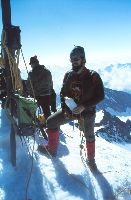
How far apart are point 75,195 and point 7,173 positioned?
5.78 ft

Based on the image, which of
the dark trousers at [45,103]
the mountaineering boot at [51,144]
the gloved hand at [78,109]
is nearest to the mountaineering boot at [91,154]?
the mountaineering boot at [51,144]

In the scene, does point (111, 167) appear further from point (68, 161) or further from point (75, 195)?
point (75, 195)

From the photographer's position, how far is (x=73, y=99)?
320 inches

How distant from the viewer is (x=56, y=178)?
7.56 m

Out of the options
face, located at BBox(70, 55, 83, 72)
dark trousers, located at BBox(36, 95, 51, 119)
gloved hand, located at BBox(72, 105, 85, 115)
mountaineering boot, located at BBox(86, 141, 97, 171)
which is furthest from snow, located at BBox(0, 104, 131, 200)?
dark trousers, located at BBox(36, 95, 51, 119)

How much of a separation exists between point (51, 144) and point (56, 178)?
4.97 ft

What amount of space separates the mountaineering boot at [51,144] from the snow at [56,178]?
0.76 ft

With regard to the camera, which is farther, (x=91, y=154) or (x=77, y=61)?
(x=91, y=154)

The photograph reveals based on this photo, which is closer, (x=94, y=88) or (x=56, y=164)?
(x=94, y=88)

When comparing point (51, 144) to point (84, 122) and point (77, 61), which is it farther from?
point (77, 61)

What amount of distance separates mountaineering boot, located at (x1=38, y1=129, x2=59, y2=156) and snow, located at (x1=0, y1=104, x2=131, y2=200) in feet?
0.76

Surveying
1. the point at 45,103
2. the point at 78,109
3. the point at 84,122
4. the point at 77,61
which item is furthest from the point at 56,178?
the point at 45,103

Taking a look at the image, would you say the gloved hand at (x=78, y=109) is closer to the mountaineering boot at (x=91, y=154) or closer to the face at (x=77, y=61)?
the face at (x=77, y=61)

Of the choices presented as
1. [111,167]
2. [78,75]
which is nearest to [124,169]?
[111,167]
